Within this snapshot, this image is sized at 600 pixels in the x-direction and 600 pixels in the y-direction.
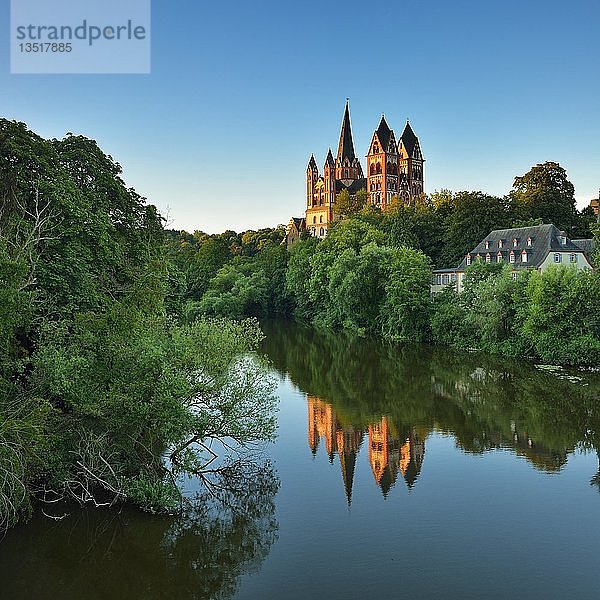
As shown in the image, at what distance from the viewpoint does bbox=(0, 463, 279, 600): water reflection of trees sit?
473 inches

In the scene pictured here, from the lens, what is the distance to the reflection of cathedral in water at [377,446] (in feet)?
58.4

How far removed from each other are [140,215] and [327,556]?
38.9ft

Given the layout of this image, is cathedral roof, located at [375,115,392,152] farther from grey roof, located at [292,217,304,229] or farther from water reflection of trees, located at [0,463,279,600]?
water reflection of trees, located at [0,463,279,600]

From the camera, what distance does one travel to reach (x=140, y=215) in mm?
20406

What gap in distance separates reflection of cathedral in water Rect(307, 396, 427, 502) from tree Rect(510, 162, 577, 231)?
4096 cm

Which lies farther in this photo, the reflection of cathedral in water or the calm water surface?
the reflection of cathedral in water

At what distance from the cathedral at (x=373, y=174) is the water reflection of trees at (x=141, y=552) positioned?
87.2 metres

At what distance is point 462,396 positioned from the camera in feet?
88.2

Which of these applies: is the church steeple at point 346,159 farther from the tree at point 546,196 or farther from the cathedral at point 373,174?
the tree at point 546,196

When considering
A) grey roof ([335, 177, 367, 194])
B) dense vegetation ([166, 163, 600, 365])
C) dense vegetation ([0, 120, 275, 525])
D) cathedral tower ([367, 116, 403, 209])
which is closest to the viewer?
dense vegetation ([0, 120, 275, 525])

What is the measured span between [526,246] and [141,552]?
4144 cm

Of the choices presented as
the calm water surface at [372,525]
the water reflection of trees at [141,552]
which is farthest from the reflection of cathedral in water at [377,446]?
the water reflection of trees at [141,552]

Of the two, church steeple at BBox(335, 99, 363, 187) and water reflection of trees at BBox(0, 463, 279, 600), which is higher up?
church steeple at BBox(335, 99, 363, 187)

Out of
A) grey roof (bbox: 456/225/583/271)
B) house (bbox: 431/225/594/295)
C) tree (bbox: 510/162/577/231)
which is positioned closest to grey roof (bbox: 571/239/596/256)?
house (bbox: 431/225/594/295)
